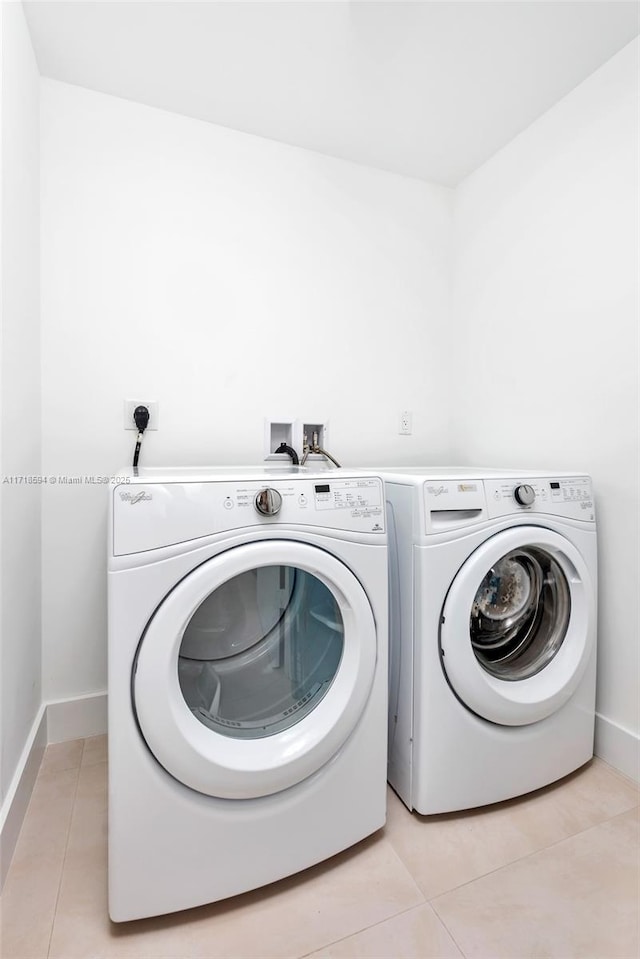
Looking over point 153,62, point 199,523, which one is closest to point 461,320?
point 153,62

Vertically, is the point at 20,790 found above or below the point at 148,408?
below

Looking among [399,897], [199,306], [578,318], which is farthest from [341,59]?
[399,897]

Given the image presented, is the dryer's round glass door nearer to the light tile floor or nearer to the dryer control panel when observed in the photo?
the dryer control panel

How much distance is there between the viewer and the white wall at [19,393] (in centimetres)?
109

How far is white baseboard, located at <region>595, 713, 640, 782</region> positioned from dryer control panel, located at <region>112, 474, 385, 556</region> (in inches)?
40.4

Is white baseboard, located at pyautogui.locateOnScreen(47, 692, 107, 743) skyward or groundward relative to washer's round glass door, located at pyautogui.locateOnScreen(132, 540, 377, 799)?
groundward

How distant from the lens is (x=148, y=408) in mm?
1571

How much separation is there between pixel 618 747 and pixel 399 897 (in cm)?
83

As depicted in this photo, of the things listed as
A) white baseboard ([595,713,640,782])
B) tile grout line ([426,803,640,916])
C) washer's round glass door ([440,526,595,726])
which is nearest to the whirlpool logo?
washer's round glass door ([440,526,595,726])

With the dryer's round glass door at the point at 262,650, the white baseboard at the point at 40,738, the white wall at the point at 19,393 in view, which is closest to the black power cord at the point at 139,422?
the white wall at the point at 19,393

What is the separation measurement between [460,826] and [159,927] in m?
0.73

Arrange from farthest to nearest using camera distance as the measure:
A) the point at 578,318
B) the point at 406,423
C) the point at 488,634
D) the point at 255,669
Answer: the point at 406,423 < the point at 578,318 < the point at 488,634 < the point at 255,669

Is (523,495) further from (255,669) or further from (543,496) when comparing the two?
(255,669)

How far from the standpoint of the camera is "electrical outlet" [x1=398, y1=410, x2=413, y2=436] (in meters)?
Answer: 1.97
